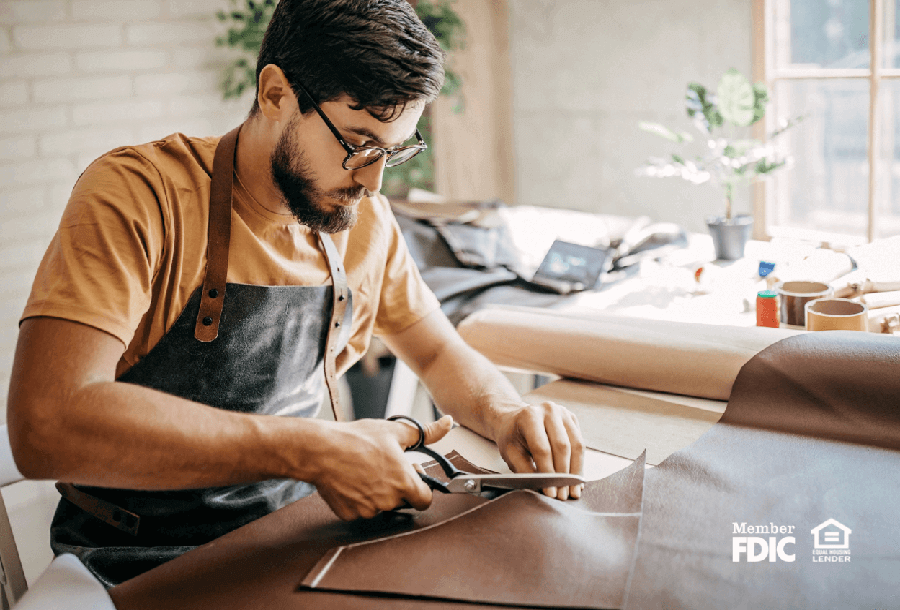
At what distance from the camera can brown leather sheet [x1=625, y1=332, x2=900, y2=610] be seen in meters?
0.79

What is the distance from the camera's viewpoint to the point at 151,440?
2.95ft

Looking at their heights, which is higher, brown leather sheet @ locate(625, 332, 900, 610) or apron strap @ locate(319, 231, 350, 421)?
Result: apron strap @ locate(319, 231, 350, 421)

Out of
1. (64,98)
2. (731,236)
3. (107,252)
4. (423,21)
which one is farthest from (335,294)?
(423,21)

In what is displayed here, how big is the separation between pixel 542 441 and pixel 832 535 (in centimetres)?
35

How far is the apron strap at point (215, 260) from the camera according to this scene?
1.15 meters

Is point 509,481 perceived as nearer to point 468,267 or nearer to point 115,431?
point 115,431

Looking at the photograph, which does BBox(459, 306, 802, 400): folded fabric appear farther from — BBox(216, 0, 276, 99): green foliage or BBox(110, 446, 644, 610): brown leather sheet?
BBox(216, 0, 276, 99): green foliage

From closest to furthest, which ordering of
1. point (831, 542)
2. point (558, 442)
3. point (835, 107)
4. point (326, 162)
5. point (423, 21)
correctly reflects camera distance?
point (831, 542) < point (558, 442) < point (326, 162) < point (835, 107) < point (423, 21)

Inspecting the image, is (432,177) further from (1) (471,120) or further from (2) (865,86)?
(2) (865,86)

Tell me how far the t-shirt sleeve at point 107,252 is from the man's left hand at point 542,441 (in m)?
0.50

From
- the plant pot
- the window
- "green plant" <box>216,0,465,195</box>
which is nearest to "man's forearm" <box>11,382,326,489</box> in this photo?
the plant pot

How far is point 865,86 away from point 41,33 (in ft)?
8.27

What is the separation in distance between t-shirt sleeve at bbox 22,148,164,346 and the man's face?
0.60ft

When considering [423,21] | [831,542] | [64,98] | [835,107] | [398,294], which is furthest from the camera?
[423,21]
